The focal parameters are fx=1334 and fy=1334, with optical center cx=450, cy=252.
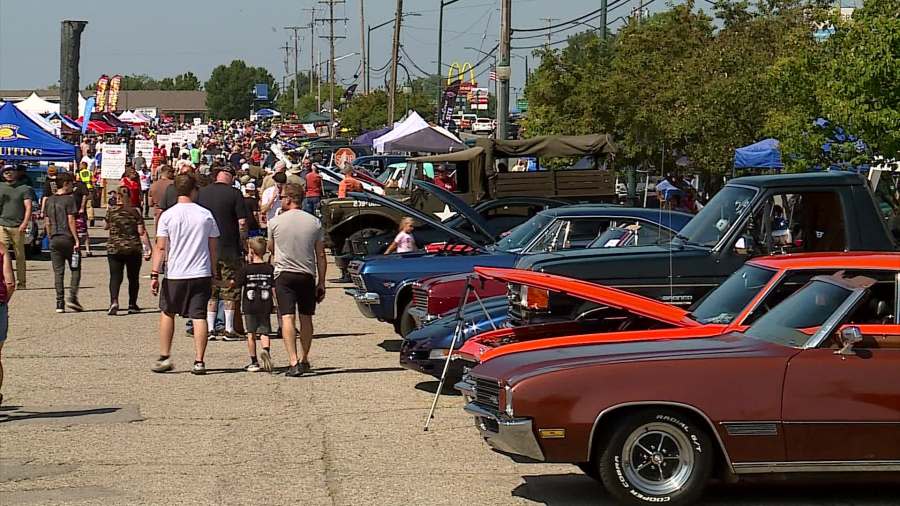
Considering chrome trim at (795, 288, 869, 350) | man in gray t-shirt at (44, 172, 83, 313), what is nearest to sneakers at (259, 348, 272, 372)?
man in gray t-shirt at (44, 172, 83, 313)

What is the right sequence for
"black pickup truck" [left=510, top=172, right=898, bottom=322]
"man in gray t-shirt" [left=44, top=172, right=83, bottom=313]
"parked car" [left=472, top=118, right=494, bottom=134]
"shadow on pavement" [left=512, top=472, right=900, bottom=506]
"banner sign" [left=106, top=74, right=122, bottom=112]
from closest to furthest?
"shadow on pavement" [left=512, top=472, right=900, bottom=506]
"black pickup truck" [left=510, top=172, right=898, bottom=322]
"man in gray t-shirt" [left=44, top=172, right=83, bottom=313]
"banner sign" [left=106, top=74, right=122, bottom=112]
"parked car" [left=472, top=118, right=494, bottom=134]

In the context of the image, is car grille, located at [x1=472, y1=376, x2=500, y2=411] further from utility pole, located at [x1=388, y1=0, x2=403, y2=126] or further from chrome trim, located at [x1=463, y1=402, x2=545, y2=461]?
utility pole, located at [x1=388, y1=0, x2=403, y2=126]

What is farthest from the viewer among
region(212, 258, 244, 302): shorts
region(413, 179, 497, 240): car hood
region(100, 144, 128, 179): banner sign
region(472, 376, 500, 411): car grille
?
region(100, 144, 128, 179): banner sign

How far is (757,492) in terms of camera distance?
8.04 m

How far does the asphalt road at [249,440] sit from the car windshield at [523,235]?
1708mm

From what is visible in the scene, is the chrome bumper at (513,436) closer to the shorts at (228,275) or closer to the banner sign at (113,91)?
the shorts at (228,275)

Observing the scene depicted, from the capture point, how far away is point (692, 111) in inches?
1171

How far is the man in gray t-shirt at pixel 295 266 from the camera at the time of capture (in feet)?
40.4

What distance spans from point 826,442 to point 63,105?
40831 millimetres

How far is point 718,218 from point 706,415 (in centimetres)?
484

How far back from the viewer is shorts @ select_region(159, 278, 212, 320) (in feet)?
40.9

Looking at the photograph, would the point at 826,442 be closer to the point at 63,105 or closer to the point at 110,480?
the point at 110,480

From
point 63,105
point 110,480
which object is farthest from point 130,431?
point 63,105

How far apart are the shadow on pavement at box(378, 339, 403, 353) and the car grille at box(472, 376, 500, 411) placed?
270 inches
